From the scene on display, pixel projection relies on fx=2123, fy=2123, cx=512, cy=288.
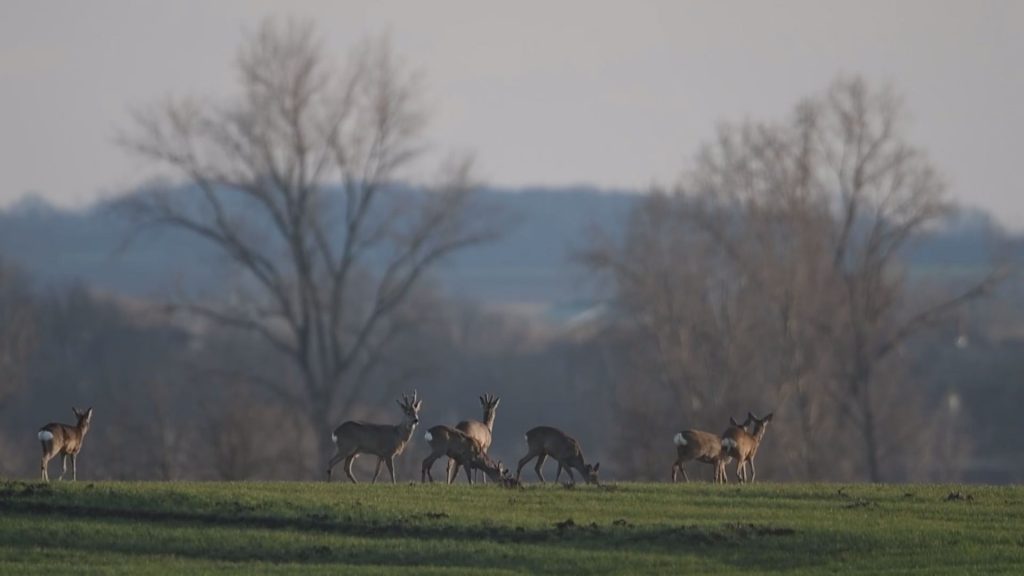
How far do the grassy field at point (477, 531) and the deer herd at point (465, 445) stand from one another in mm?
2502

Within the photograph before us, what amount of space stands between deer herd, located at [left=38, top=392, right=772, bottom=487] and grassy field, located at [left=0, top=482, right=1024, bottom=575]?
2502mm

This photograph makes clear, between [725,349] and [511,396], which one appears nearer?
[725,349]

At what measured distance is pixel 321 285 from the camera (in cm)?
7888

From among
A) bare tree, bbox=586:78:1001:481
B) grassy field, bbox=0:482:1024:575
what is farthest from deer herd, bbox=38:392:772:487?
bare tree, bbox=586:78:1001:481

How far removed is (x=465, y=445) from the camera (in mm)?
33688

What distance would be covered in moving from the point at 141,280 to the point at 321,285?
11060 cm

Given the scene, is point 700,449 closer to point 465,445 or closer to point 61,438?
point 465,445

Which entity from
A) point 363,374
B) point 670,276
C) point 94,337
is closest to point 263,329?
point 363,374

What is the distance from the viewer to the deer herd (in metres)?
33.6

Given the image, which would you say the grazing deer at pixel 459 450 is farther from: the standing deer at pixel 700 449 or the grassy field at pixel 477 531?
the standing deer at pixel 700 449

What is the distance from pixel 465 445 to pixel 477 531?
5.80 m

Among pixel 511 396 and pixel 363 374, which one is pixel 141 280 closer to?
pixel 511 396

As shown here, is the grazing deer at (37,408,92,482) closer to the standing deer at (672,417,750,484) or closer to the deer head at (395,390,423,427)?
the deer head at (395,390,423,427)

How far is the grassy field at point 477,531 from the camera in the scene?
26.6 m
